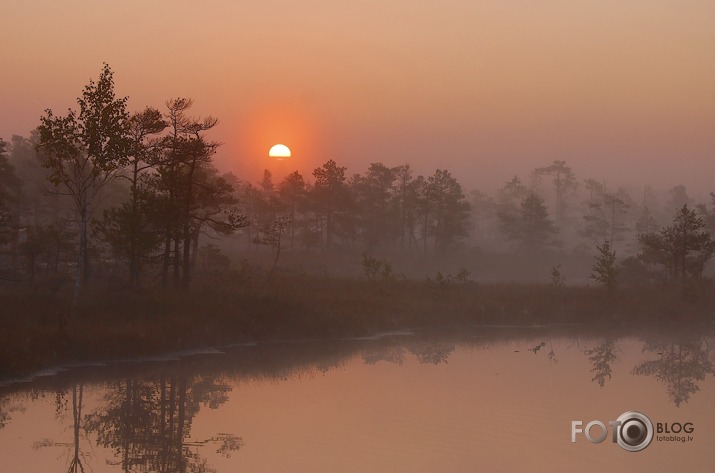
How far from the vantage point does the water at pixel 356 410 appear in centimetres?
1459

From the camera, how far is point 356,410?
1903 cm

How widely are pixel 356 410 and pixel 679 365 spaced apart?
14.8 metres

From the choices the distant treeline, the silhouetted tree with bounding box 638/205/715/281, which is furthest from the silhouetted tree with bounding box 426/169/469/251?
the silhouetted tree with bounding box 638/205/715/281

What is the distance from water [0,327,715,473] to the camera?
14586 mm

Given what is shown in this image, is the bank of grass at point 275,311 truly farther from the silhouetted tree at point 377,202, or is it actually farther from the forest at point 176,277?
the silhouetted tree at point 377,202

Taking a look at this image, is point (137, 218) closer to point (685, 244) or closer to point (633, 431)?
point (633, 431)

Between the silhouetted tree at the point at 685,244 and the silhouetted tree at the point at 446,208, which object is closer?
the silhouetted tree at the point at 685,244

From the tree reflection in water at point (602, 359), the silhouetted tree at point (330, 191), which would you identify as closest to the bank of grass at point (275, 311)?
the tree reflection in water at point (602, 359)

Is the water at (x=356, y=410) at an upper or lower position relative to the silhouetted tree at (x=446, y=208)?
lower

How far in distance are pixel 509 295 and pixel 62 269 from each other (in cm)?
2619

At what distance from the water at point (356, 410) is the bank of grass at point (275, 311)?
3.56 ft

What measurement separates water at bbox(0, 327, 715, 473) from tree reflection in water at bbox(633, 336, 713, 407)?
120 mm

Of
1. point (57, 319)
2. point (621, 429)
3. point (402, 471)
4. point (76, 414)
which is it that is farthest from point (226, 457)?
point (57, 319)

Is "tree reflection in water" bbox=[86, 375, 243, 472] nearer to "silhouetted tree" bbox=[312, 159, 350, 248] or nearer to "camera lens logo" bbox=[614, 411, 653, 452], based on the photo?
"camera lens logo" bbox=[614, 411, 653, 452]
